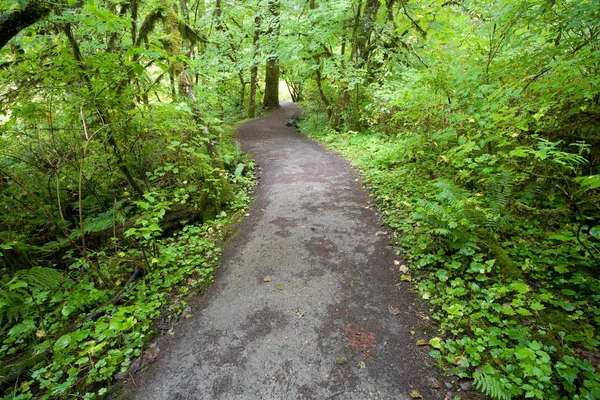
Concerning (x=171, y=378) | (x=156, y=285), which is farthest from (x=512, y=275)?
(x=156, y=285)

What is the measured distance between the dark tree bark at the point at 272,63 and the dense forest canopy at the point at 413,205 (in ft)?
16.8

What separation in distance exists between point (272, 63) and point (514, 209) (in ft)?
54.9

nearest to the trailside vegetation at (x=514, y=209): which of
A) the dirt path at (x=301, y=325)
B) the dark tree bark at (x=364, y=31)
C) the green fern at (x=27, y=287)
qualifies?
the dirt path at (x=301, y=325)

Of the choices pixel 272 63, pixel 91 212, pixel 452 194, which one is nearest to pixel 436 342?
pixel 452 194

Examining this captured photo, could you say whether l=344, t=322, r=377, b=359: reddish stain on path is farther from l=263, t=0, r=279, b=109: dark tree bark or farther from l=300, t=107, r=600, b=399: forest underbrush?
l=263, t=0, r=279, b=109: dark tree bark

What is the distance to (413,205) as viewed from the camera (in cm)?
505

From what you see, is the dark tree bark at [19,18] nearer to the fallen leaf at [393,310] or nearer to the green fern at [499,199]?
the fallen leaf at [393,310]

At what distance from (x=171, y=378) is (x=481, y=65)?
6456 mm

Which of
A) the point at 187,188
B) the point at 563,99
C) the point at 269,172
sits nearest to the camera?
the point at 563,99

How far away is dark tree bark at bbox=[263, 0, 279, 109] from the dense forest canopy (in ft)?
16.8

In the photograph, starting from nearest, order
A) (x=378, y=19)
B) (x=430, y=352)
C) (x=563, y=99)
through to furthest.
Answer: (x=430, y=352) < (x=563, y=99) < (x=378, y=19)

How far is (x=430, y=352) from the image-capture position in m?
2.76

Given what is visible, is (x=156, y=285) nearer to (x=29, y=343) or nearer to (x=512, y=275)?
(x=29, y=343)

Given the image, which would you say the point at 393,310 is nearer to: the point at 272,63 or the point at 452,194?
the point at 452,194
